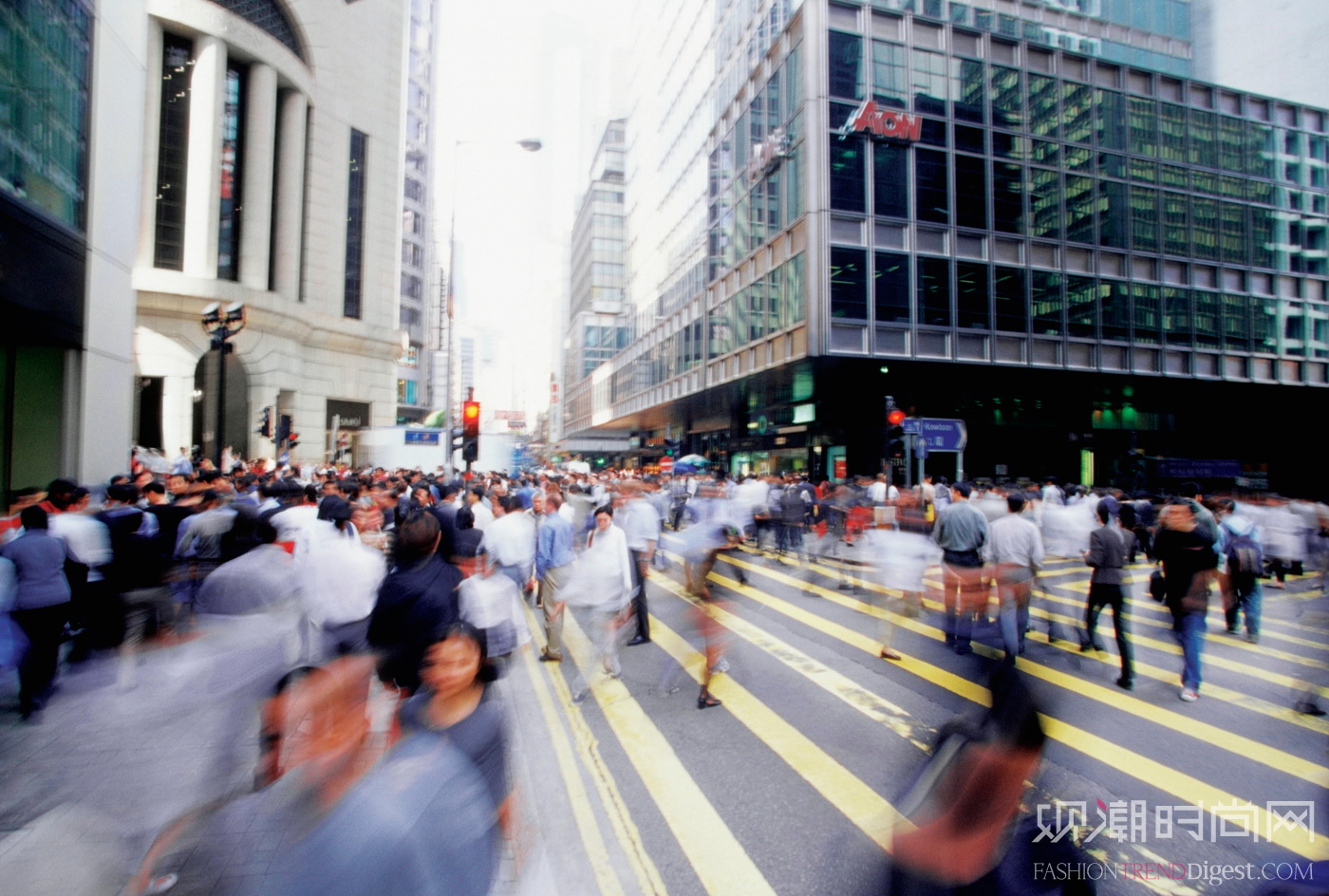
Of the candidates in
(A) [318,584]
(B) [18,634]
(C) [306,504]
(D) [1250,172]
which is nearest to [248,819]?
(A) [318,584]

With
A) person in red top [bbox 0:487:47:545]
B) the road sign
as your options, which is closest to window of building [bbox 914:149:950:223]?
the road sign

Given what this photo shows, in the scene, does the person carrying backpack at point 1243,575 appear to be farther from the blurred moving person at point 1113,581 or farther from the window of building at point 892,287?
the window of building at point 892,287

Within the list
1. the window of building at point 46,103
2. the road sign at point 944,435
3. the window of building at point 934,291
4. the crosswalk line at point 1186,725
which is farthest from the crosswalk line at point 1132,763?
the window of building at point 934,291

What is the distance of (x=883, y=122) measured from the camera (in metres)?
24.6

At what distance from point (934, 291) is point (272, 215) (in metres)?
31.3

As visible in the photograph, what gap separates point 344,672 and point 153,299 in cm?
3302

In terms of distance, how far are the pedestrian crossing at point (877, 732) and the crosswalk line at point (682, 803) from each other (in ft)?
0.04

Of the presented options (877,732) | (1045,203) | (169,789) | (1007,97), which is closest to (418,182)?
(1007,97)

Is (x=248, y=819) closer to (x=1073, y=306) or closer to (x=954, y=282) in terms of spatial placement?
(x=954, y=282)

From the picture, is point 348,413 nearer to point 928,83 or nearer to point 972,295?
point 972,295

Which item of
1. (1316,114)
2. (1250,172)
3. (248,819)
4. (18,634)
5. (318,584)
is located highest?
(1316,114)

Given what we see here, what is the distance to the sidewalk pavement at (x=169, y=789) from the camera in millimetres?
3654

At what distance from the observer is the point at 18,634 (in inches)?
210

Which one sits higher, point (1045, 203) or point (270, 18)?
point (270, 18)
